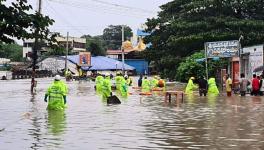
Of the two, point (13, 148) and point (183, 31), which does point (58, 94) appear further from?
point (183, 31)

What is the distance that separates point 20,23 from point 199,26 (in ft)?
121

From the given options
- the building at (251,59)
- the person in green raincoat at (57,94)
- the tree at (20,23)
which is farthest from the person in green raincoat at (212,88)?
the tree at (20,23)

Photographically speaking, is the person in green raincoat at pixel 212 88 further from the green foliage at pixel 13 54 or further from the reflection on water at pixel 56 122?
the green foliage at pixel 13 54

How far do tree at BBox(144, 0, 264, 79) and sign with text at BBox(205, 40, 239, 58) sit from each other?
5875mm

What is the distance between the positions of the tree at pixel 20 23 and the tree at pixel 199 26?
34.3 m

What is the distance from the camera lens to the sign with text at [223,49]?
38.8 metres

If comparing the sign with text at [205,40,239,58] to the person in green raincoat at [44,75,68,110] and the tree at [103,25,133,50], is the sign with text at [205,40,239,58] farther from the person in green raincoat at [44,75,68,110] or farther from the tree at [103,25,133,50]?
the tree at [103,25,133,50]

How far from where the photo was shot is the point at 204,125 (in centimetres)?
1662

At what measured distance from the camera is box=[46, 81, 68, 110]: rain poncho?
2028 centimetres

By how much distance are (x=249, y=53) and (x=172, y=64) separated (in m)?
14.3

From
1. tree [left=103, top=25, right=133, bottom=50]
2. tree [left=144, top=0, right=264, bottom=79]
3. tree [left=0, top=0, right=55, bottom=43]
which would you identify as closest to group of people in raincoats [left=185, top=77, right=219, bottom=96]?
tree [left=144, top=0, right=264, bottom=79]

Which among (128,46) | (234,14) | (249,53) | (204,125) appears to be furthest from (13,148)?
(128,46)

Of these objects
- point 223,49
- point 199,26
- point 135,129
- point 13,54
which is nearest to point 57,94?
point 135,129

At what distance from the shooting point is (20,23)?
12109 millimetres
